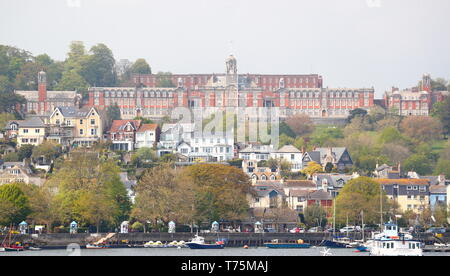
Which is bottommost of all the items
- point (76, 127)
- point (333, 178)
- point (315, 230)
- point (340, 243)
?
point (340, 243)

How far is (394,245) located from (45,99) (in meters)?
68.3

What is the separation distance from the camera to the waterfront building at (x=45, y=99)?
108 meters

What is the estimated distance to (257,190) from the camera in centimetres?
6562

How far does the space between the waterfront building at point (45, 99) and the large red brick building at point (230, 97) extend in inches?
102

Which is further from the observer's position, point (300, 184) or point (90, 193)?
point (300, 184)

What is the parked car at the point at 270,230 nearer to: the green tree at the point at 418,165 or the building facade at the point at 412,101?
the green tree at the point at 418,165

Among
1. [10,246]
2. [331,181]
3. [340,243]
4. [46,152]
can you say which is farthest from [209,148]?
[10,246]

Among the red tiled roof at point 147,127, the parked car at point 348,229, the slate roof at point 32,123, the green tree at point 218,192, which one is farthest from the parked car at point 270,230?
the slate roof at point 32,123

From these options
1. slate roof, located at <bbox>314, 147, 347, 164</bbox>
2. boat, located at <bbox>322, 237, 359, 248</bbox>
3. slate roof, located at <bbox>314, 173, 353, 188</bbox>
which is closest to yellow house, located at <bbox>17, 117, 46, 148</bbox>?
slate roof, located at <bbox>314, 147, 347, 164</bbox>

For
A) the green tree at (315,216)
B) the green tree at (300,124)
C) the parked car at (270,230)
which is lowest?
the parked car at (270,230)

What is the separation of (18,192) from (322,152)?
32.9 metres

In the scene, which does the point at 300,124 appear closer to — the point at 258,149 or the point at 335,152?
the point at 258,149

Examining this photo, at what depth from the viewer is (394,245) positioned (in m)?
46.1
